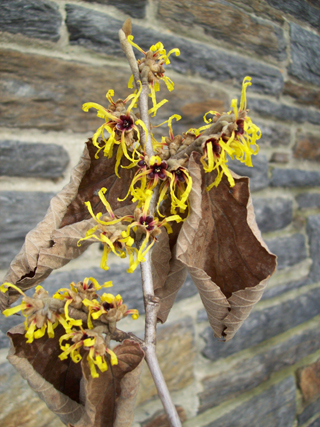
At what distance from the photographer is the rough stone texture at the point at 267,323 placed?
1028 mm

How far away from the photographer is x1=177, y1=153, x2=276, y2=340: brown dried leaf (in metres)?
0.27

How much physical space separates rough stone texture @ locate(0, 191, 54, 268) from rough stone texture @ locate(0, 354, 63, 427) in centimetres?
23

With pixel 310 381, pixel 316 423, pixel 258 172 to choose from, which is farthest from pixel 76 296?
pixel 316 423

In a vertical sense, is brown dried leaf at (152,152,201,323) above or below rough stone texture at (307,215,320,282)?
above

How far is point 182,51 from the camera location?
0.89 m

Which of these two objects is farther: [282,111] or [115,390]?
[282,111]

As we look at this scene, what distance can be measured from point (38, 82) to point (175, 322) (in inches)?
26.7

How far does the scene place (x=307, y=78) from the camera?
3.89 feet

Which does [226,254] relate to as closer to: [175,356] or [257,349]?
[175,356]

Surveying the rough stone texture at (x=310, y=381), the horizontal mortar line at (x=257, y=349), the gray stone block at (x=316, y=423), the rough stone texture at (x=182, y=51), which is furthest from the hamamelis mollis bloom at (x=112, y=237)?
the gray stone block at (x=316, y=423)

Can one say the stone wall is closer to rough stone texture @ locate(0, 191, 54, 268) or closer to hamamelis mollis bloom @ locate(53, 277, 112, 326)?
rough stone texture @ locate(0, 191, 54, 268)

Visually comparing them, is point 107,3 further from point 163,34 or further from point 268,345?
point 268,345

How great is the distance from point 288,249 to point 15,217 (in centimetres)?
87

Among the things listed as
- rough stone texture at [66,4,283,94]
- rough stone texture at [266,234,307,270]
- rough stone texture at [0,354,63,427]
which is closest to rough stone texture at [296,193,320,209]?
rough stone texture at [266,234,307,270]
